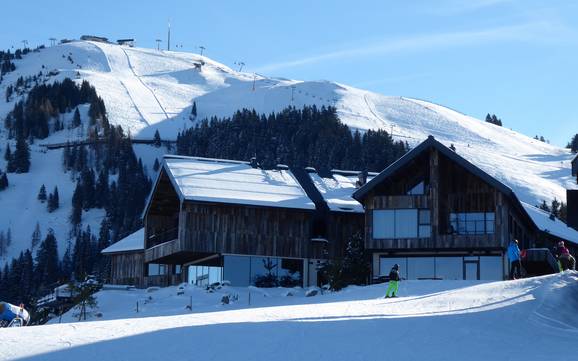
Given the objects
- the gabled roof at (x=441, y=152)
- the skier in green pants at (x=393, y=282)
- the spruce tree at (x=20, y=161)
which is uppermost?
the spruce tree at (x=20, y=161)

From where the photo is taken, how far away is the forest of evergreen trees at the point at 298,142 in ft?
421

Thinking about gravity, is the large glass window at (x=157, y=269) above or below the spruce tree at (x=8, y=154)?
below

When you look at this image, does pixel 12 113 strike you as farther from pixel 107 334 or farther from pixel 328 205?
pixel 107 334

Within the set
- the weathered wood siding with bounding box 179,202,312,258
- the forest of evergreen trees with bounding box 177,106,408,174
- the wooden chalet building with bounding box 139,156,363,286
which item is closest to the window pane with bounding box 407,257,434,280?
the wooden chalet building with bounding box 139,156,363,286

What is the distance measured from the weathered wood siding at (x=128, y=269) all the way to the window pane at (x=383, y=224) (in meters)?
15.4

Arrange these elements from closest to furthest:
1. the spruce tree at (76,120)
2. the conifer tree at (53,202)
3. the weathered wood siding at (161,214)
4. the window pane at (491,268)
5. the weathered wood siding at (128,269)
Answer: the window pane at (491,268), the weathered wood siding at (161,214), the weathered wood siding at (128,269), the conifer tree at (53,202), the spruce tree at (76,120)

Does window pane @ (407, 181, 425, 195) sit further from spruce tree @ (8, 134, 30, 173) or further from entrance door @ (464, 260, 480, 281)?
spruce tree @ (8, 134, 30, 173)

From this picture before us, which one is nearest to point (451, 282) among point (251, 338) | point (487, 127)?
point (251, 338)

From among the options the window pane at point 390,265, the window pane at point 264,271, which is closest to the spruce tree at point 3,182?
the window pane at point 264,271

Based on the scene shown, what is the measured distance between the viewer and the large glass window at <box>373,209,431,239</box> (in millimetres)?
51938

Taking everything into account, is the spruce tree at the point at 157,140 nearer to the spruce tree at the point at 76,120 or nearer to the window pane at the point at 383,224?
the spruce tree at the point at 76,120

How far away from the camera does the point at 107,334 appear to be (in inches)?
915

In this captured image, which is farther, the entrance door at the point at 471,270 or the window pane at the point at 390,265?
the window pane at the point at 390,265

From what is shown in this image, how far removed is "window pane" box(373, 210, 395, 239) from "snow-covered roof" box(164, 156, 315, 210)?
343 centimetres
